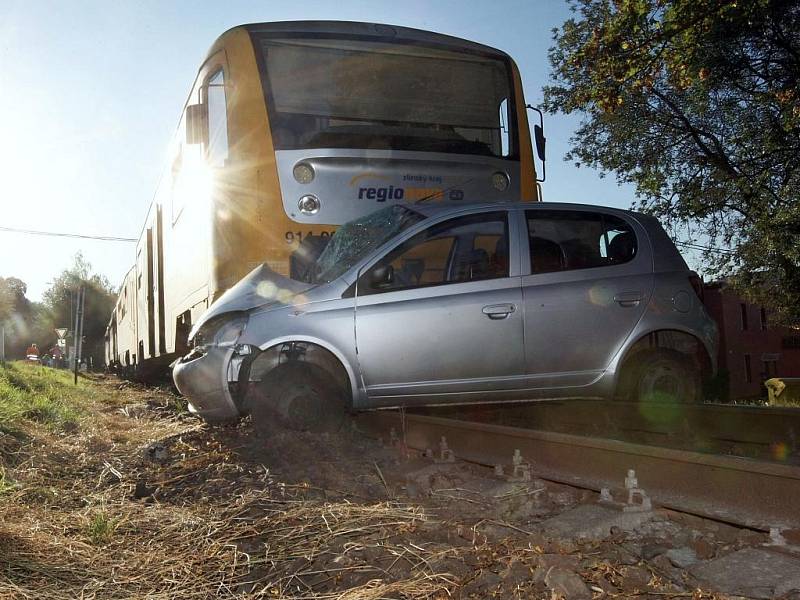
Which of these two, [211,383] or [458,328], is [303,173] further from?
[458,328]

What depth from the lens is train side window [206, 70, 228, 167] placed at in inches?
287

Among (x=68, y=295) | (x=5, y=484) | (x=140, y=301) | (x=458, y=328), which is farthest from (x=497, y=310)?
(x=68, y=295)

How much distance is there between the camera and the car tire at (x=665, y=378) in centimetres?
573

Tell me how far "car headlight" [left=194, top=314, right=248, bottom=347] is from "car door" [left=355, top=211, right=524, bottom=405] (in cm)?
85

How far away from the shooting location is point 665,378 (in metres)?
5.78

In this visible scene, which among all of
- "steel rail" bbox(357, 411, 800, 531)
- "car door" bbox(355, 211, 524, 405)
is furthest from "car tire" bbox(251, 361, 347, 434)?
"steel rail" bbox(357, 411, 800, 531)

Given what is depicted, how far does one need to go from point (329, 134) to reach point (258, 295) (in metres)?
2.14

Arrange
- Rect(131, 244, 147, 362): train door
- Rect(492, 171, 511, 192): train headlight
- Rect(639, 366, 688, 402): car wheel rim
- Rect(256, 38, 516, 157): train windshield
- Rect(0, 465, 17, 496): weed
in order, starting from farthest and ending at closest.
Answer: Rect(131, 244, 147, 362): train door, Rect(492, 171, 511, 192): train headlight, Rect(256, 38, 516, 157): train windshield, Rect(639, 366, 688, 402): car wheel rim, Rect(0, 465, 17, 496): weed

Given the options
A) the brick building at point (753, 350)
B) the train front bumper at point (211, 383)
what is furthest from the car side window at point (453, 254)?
the brick building at point (753, 350)

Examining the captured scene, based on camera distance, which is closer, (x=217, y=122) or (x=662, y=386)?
(x=662, y=386)

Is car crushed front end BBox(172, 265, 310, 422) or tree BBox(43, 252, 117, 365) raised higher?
tree BBox(43, 252, 117, 365)

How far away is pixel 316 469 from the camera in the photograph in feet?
15.4

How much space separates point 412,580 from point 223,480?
6.82 feet

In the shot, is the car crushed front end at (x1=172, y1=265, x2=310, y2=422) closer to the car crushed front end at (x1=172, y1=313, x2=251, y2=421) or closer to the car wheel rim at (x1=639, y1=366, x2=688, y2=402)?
the car crushed front end at (x1=172, y1=313, x2=251, y2=421)
